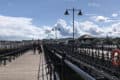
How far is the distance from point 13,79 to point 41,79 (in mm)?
1861

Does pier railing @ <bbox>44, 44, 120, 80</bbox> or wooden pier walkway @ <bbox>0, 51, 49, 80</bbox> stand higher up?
pier railing @ <bbox>44, 44, 120, 80</bbox>

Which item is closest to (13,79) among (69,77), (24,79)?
(24,79)

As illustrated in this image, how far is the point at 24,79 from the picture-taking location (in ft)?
71.6

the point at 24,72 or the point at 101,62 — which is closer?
the point at 101,62

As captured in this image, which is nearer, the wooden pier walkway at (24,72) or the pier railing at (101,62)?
the pier railing at (101,62)

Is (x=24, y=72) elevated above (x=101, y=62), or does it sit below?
below

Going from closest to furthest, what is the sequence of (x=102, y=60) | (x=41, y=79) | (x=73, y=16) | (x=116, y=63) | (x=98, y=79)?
(x=98, y=79) → (x=116, y=63) → (x=102, y=60) → (x=41, y=79) → (x=73, y=16)

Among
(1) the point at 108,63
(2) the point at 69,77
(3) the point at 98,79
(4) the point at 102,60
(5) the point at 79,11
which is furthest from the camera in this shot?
(5) the point at 79,11

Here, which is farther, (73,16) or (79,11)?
(73,16)

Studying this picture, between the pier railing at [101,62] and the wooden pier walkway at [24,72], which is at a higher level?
the pier railing at [101,62]

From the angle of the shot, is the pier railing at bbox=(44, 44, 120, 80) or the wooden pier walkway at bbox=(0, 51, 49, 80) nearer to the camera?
the pier railing at bbox=(44, 44, 120, 80)

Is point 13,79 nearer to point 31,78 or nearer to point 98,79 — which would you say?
point 31,78

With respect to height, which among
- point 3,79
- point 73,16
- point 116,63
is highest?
point 73,16

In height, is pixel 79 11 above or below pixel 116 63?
above
